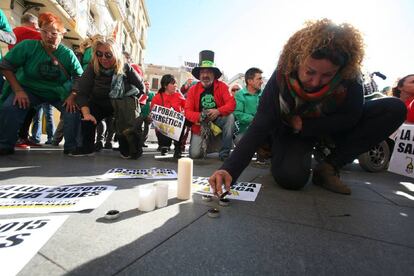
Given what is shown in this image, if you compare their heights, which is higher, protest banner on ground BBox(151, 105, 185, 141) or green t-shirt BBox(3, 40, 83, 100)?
green t-shirt BBox(3, 40, 83, 100)

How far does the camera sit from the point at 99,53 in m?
2.80

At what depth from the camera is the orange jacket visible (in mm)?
3191

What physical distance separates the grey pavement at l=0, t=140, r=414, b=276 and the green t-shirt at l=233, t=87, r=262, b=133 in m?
2.12

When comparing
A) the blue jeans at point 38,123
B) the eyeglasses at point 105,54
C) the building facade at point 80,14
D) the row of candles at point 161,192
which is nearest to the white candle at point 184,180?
the row of candles at point 161,192

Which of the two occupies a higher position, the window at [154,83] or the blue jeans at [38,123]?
the window at [154,83]

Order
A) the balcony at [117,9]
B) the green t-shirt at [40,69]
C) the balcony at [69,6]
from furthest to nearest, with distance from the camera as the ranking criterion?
the balcony at [117,9] → the balcony at [69,6] → the green t-shirt at [40,69]

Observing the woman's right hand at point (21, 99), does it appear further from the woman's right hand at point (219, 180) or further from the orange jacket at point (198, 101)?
the woman's right hand at point (219, 180)

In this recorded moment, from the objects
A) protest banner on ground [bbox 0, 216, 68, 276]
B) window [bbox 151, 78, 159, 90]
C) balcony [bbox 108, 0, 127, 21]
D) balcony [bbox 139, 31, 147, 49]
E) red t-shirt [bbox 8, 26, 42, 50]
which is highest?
balcony [bbox 139, 31, 147, 49]

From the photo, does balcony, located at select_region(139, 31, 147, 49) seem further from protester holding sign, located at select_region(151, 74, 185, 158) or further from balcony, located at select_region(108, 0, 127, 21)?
protester holding sign, located at select_region(151, 74, 185, 158)

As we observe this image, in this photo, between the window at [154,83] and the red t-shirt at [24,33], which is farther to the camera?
the window at [154,83]

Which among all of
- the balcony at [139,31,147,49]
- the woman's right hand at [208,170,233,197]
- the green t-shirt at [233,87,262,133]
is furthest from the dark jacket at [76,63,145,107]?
the balcony at [139,31,147,49]

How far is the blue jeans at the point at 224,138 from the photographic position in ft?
10.7

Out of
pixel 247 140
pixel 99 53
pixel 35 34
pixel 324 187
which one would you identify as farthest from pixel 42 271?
pixel 35 34

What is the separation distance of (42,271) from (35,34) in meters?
3.74
